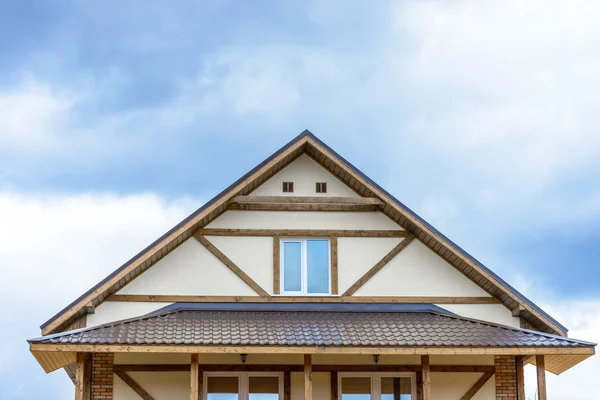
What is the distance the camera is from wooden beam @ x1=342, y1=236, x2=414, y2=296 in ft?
62.8

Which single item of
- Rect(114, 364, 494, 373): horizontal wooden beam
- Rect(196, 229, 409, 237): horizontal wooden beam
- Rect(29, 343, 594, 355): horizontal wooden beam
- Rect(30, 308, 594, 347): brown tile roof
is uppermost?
Rect(196, 229, 409, 237): horizontal wooden beam

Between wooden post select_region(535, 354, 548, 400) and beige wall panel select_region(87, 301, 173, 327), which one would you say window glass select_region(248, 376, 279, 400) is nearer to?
beige wall panel select_region(87, 301, 173, 327)

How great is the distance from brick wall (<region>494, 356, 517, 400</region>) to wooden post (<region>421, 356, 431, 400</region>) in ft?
6.23

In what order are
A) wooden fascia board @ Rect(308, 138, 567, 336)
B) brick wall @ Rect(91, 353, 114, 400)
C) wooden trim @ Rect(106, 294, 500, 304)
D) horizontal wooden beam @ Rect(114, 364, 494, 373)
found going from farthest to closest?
wooden trim @ Rect(106, 294, 500, 304) → wooden fascia board @ Rect(308, 138, 567, 336) → horizontal wooden beam @ Rect(114, 364, 494, 373) → brick wall @ Rect(91, 353, 114, 400)

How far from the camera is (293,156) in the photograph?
64.3ft

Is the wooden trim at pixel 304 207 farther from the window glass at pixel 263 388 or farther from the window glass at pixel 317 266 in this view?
the window glass at pixel 263 388

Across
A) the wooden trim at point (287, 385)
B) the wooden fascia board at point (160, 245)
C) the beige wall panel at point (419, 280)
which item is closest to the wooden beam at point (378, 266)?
the beige wall panel at point (419, 280)

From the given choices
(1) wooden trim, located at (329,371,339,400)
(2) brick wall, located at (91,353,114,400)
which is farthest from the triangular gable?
(1) wooden trim, located at (329,371,339,400)

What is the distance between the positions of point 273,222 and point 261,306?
1796 millimetres

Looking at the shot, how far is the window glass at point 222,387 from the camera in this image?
18266 mm

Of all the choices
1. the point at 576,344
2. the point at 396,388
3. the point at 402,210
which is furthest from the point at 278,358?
the point at 576,344

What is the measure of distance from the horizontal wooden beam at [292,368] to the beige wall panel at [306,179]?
3.60m

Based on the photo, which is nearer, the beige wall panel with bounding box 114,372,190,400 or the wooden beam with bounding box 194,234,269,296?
the beige wall panel with bounding box 114,372,190,400

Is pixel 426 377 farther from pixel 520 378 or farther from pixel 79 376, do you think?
pixel 79 376
